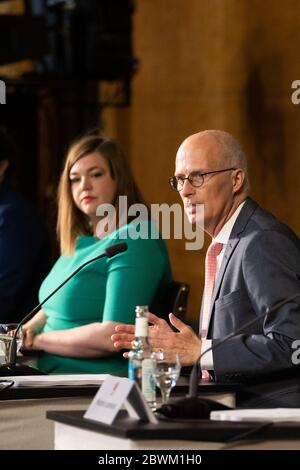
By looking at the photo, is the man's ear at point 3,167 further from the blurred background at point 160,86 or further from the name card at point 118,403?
the name card at point 118,403

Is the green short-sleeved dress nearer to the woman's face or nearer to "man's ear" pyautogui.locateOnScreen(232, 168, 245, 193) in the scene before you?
the woman's face

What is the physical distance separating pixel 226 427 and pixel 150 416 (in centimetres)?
17

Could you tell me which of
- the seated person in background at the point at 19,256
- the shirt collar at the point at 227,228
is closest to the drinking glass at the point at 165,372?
the shirt collar at the point at 227,228

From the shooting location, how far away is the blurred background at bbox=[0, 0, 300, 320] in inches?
268

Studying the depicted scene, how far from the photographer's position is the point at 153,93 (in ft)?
28.7

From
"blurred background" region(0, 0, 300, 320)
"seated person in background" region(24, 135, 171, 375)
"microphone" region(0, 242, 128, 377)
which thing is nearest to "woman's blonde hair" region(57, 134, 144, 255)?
"seated person in background" region(24, 135, 171, 375)

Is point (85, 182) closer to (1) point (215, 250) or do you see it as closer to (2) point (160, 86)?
(1) point (215, 250)

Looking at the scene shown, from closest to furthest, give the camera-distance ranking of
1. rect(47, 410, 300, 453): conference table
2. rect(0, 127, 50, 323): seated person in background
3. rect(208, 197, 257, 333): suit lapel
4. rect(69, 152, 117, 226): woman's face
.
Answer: rect(47, 410, 300, 453): conference table
rect(208, 197, 257, 333): suit lapel
rect(69, 152, 117, 226): woman's face
rect(0, 127, 50, 323): seated person in background

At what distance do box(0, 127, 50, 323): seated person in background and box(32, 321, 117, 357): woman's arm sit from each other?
0.71 meters

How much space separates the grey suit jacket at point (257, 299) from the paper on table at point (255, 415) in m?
0.45

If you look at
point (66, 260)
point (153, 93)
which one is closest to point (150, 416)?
point (66, 260)

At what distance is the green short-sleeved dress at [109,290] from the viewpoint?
13.1ft

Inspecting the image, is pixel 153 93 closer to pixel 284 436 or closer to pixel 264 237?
pixel 264 237
